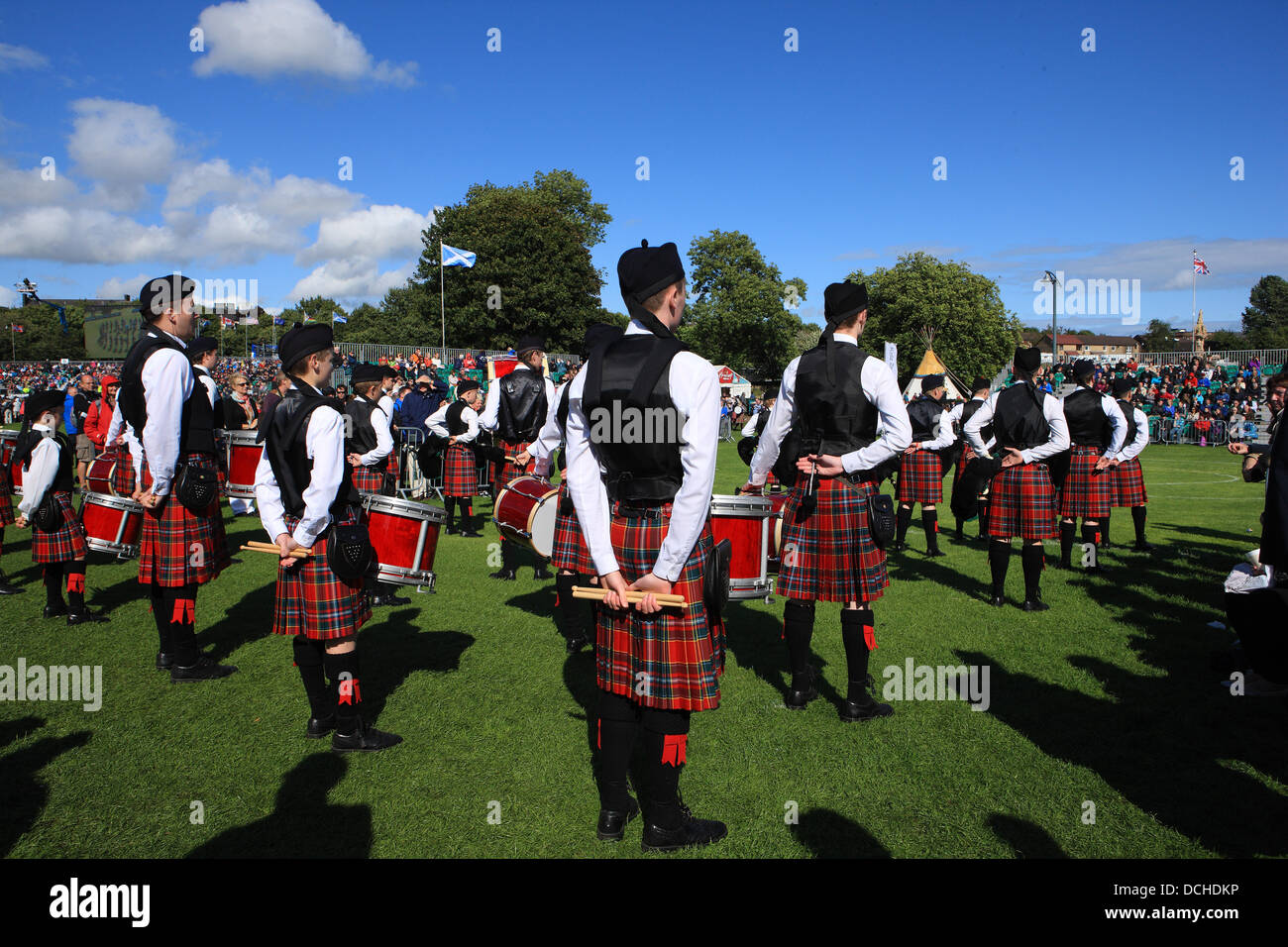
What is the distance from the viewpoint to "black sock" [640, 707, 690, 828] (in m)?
2.69

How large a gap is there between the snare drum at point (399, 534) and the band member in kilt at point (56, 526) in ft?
10.6

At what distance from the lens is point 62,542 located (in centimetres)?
573

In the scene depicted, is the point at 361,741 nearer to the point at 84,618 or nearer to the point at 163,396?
the point at 163,396

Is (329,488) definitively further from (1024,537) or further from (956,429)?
(956,429)

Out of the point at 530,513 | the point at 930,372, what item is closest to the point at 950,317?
the point at 930,372

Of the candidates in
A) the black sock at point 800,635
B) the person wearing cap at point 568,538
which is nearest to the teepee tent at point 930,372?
the person wearing cap at point 568,538

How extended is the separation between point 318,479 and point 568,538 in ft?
4.47

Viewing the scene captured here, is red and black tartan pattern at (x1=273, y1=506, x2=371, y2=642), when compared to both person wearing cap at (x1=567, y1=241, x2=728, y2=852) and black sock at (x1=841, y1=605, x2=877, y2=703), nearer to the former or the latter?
person wearing cap at (x1=567, y1=241, x2=728, y2=852)

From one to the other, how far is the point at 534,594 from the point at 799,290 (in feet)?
185

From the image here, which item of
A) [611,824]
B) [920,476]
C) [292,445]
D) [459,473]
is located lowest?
[611,824]

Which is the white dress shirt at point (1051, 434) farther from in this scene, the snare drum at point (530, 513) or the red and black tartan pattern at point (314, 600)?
the red and black tartan pattern at point (314, 600)

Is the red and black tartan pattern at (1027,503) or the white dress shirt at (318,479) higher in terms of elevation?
the white dress shirt at (318,479)

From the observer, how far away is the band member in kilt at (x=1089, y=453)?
7148 millimetres

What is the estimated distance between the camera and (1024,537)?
600 centimetres
